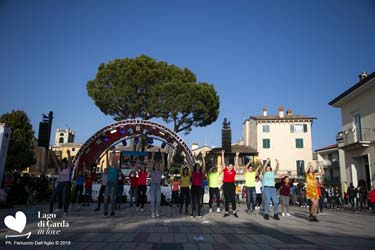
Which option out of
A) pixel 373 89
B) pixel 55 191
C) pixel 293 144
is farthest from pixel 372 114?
pixel 293 144

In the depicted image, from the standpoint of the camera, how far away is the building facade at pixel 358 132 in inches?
811

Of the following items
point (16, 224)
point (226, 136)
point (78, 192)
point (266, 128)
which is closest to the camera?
point (16, 224)

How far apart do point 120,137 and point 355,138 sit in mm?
16740

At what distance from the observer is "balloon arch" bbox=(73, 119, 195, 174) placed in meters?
16.7

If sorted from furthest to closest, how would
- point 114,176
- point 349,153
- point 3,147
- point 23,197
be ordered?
point 349,153 < point 23,197 < point 3,147 < point 114,176

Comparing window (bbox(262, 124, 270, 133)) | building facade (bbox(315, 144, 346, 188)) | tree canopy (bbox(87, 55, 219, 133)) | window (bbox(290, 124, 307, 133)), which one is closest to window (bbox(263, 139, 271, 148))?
window (bbox(262, 124, 270, 133))

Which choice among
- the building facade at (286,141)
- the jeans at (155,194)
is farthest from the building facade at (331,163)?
the jeans at (155,194)

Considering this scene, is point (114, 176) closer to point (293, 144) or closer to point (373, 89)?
point (373, 89)

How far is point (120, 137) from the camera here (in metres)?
18.2

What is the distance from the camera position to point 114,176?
880cm

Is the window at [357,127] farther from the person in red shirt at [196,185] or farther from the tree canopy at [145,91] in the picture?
the person in red shirt at [196,185]

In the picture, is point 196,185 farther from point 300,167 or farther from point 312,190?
point 300,167

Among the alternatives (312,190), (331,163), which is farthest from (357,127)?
(331,163)

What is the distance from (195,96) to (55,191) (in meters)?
19.5
